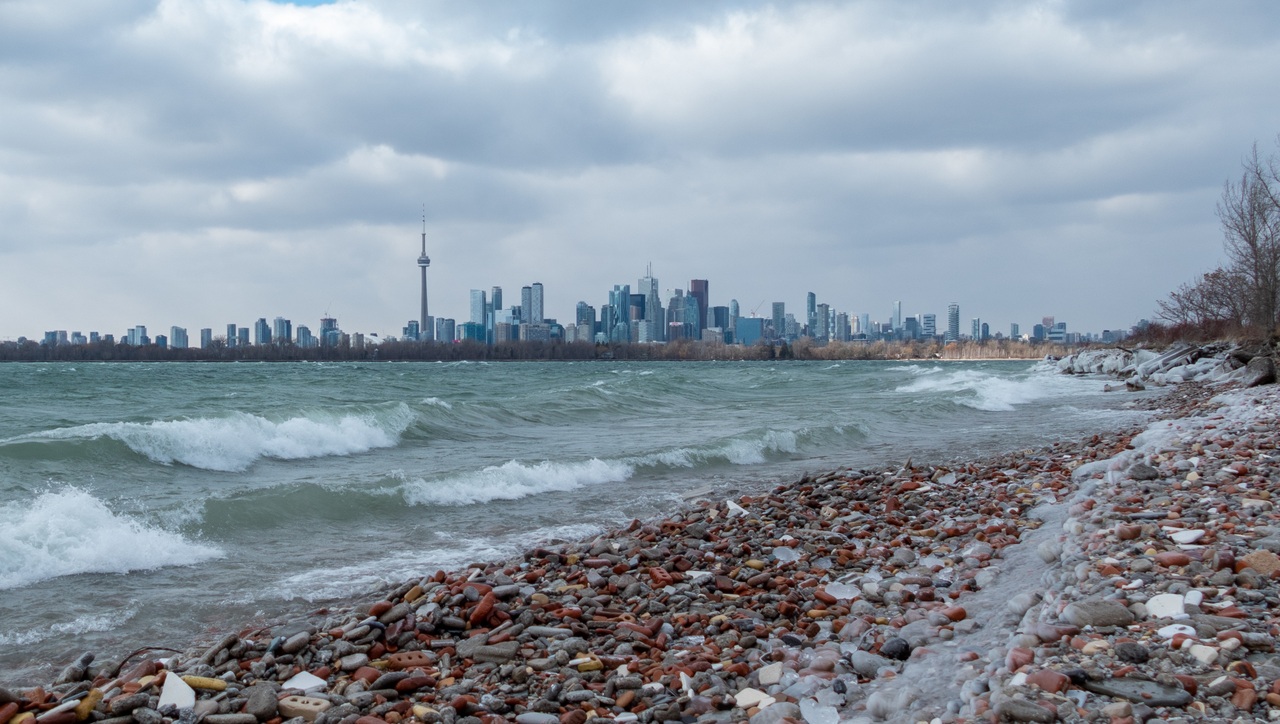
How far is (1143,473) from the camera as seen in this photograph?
7840mm

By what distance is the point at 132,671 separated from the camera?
15.2 ft

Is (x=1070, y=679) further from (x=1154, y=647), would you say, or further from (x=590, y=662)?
(x=590, y=662)

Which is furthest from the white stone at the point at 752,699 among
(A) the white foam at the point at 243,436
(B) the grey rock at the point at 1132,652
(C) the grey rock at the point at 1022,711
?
(A) the white foam at the point at 243,436

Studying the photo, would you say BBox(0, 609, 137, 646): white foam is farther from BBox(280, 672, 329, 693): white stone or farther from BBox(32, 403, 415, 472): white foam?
BBox(32, 403, 415, 472): white foam

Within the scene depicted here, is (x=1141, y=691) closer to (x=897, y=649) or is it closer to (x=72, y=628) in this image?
(x=897, y=649)

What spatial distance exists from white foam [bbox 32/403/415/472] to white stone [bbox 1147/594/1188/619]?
1492 centimetres

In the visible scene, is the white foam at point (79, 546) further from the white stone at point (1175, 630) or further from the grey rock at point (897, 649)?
the white stone at point (1175, 630)

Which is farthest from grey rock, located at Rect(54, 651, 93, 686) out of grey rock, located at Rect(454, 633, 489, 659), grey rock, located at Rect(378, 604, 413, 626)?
grey rock, located at Rect(454, 633, 489, 659)

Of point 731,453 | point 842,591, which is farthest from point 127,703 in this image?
point 731,453

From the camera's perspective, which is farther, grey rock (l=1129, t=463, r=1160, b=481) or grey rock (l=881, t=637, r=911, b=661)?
grey rock (l=1129, t=463, r=1160, b=481)

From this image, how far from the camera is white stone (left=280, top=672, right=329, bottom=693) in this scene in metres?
4.40

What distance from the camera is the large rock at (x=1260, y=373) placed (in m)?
21.4

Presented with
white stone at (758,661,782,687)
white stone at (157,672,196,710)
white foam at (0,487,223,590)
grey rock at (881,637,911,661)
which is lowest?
white foam at (0,487,223,590)

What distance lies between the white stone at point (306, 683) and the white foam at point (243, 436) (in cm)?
1192
